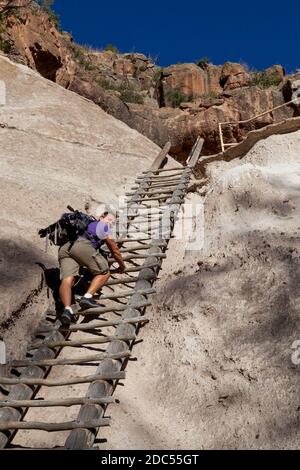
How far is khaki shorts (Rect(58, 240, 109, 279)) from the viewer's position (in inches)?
211

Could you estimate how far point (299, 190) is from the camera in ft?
22.0

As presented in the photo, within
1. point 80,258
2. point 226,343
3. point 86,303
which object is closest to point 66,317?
point 86,303

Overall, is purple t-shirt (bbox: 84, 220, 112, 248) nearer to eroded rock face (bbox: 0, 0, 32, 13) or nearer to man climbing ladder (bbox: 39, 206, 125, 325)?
man climbing ladder (bbox: 39, 206, 125, 325)

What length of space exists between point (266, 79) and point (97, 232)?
23.4 metres

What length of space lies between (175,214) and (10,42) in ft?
31.9

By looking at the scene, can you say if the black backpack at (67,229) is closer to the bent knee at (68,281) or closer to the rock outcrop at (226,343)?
the bent knee at (68,281)

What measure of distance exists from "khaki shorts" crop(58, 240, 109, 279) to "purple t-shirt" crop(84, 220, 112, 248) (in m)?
0.07

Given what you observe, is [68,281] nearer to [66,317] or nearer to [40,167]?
[66,317]

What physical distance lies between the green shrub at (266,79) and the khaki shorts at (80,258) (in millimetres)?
22692

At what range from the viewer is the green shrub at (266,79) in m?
26.5

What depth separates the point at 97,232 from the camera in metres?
Result: 5.52

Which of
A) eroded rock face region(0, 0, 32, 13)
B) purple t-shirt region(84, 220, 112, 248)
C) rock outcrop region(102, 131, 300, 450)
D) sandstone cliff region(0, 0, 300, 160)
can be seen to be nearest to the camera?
rock outcrop region(102, 131, 300, 450)

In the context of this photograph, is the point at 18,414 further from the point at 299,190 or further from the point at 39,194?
the point at 299,190

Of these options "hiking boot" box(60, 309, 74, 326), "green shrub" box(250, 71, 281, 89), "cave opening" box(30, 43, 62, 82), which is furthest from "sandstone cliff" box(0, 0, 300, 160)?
"hiking boot" box(60, 309, 74, 326)
